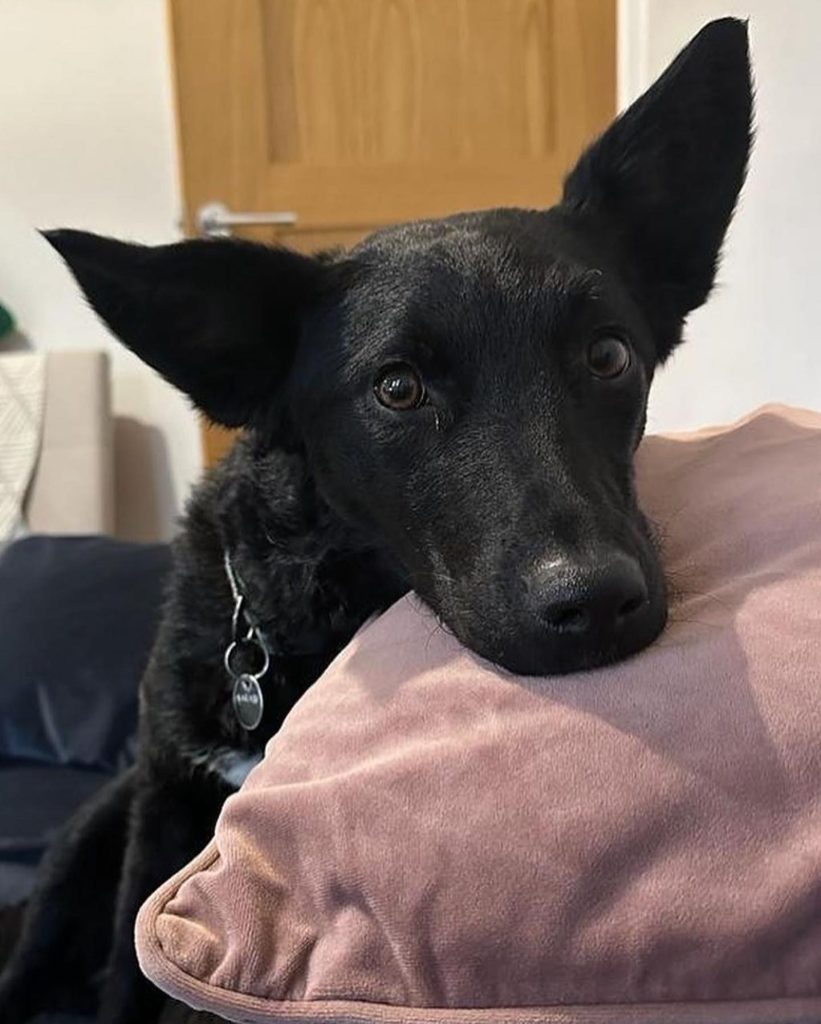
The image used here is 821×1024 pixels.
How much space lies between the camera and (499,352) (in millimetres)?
888

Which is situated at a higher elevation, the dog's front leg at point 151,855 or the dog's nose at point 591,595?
the dog's nose at point 591,595

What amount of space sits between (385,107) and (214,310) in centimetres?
215

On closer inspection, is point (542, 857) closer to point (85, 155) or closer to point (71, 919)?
point (71, 919)

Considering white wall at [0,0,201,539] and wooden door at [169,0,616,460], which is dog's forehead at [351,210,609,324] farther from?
white wall at [0,0,201,539]

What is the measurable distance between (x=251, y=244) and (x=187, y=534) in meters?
0.37

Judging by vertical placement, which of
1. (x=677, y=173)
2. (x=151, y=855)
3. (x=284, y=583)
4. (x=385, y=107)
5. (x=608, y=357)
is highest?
(x=385, y=107)

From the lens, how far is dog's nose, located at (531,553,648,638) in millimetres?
717

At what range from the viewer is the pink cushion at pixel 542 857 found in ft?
1.83

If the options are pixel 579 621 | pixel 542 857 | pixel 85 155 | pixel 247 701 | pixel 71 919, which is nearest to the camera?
pixel 542 857

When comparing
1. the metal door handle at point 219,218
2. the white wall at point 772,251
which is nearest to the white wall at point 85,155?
the metal door handle at point 219,218

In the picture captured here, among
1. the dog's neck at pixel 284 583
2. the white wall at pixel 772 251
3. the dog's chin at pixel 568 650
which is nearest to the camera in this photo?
the dog's chin at pixel 568 650

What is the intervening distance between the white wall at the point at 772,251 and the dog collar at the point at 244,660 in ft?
2.53

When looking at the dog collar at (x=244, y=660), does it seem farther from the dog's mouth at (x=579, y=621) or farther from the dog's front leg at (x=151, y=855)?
the dog's mouth at (x=579, y=621)

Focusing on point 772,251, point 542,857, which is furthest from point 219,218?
point 542,857
